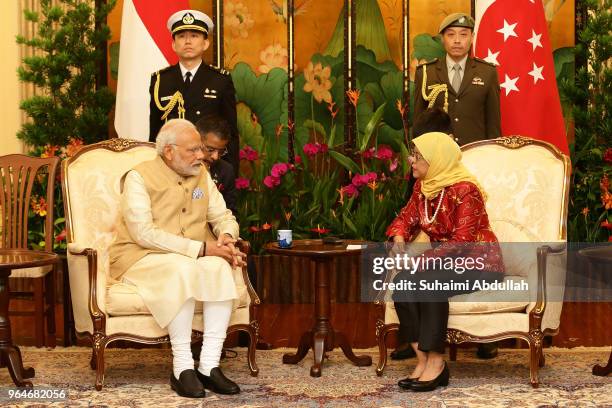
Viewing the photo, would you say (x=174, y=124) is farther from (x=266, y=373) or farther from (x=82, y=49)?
(x=82, y=49)

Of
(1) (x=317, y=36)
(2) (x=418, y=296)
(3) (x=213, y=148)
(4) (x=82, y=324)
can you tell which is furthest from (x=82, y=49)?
(2) (x=418, y=296)

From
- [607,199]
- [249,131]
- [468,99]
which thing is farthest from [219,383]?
[249,131]

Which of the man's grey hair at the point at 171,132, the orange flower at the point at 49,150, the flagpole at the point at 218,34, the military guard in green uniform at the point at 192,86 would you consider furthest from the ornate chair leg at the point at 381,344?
the flagpole at the point at 218,34

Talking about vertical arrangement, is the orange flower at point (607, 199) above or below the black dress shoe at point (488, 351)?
above

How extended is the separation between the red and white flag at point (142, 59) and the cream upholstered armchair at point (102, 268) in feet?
3.88

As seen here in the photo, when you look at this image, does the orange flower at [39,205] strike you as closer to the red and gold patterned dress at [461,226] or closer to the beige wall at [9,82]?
the beige wall at [9,82]

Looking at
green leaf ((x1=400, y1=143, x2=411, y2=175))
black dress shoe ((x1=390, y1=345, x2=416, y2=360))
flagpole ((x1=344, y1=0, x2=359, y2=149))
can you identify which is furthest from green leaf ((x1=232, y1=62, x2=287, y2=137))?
black dress shoe ((x1=390, y1=345, x2=416, y2=360))

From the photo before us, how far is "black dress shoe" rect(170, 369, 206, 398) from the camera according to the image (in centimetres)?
417

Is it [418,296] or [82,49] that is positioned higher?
[82,49]

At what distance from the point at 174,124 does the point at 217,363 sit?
3.47 feet

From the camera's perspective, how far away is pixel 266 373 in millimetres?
4602

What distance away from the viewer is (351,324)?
5.74 m

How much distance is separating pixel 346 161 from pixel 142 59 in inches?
60.6

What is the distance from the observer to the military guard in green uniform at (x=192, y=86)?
17.8ft
